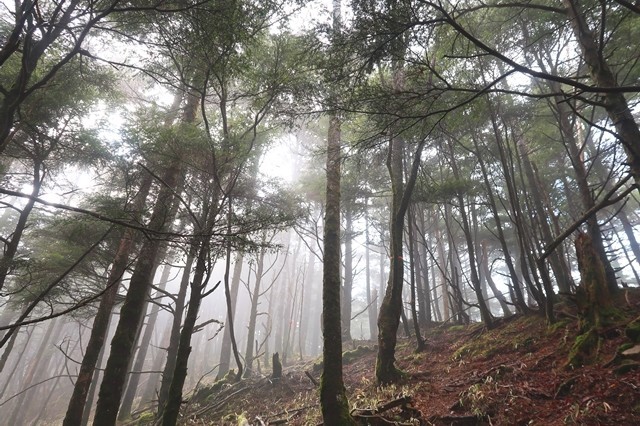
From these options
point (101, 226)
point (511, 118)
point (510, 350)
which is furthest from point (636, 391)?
point (101, 226)

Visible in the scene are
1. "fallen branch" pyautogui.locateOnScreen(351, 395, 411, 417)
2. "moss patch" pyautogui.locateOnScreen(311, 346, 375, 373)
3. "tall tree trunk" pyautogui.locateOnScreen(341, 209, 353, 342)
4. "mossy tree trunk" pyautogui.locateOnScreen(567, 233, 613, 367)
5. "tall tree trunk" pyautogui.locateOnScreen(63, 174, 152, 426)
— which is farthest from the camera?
"tall tree trunk" pyautogui.locateOnScreen(341, 209, 353, 342)

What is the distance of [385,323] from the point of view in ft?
21.4

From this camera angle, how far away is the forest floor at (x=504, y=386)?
356 cm

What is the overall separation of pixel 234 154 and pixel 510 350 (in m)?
6.05

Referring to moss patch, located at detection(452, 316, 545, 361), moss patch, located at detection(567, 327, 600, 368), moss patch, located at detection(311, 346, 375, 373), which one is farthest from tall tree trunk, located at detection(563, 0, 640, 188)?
moss patch, located at detection(311, 346, 375, 373)

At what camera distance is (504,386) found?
4.41 metres

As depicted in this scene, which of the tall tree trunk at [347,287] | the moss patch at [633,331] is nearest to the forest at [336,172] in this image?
the moss patch at [633,331]

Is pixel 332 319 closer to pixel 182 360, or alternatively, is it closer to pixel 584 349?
pixel 182 360

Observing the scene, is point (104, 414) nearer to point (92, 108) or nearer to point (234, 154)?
point (234, 154)

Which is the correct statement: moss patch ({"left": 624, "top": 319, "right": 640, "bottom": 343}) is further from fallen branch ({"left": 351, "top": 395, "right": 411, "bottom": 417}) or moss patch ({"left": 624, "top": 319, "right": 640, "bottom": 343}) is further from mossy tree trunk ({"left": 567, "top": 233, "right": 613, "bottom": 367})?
fallen branch ({"left": 351, "top": 395, "right": 411, "bottom": 417})

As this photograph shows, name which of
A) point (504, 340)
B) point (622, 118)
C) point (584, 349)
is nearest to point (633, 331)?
point (584, 349)

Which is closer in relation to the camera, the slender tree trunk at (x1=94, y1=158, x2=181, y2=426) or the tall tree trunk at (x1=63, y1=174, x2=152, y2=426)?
the slender tree trunk at (x1=94, y1=158, x2=181, y2=426)

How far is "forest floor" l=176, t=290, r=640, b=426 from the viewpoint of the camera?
11.7ft

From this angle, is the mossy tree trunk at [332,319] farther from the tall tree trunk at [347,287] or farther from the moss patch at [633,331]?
the tall tree trunk at [347,287]
